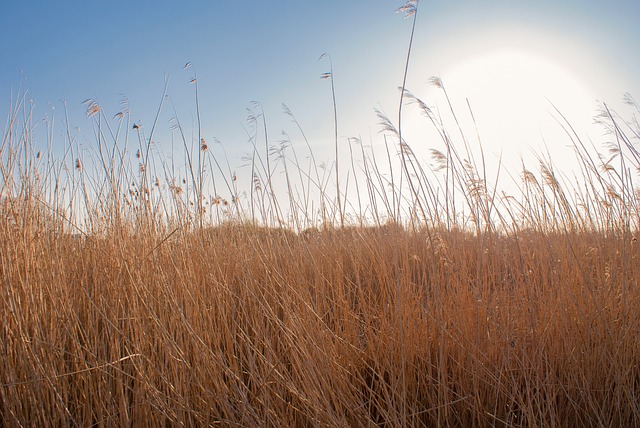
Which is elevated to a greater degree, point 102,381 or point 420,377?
point 102,381

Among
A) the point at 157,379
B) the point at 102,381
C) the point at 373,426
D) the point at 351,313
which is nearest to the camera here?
the point at 373,426

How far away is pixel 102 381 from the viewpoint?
141 cm

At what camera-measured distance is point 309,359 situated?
1263mm

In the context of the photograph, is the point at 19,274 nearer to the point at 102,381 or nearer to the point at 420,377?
the point at 102,381

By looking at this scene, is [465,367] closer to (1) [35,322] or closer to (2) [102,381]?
(2) [102,381]

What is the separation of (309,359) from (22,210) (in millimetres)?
1498

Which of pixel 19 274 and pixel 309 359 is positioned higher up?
pixel 19 274

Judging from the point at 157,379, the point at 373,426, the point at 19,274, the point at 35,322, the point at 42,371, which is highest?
the point at 19,274

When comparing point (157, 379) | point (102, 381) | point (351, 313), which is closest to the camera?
point (102, 381)

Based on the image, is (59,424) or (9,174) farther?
(9,174)

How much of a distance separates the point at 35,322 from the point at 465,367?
1.65 m

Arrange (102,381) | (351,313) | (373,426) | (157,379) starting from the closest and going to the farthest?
(373,426) → (102,381) → (157,379) → (351,313)

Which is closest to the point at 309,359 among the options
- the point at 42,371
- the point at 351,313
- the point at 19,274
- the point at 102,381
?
the point at 351,313

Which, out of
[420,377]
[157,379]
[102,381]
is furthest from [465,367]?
[102,381]
